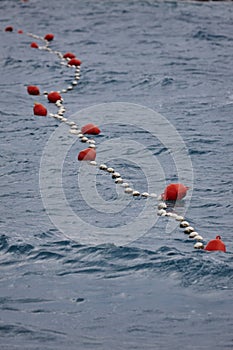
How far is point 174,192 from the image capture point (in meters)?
7.92

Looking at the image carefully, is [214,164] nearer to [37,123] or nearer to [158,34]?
[37,123]

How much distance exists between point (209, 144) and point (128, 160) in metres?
1.33

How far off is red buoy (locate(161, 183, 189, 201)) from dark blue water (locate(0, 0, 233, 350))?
0.16 meters

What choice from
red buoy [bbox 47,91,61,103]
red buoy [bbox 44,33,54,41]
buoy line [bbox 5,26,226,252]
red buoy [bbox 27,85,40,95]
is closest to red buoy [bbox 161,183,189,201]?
buoy line [bbox 5,26,226,252]

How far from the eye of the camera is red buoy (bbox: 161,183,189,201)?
7.93 meters

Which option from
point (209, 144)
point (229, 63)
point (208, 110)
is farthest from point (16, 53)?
point (209, 144)

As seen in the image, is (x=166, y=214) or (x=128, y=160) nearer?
(x=166, y=214)

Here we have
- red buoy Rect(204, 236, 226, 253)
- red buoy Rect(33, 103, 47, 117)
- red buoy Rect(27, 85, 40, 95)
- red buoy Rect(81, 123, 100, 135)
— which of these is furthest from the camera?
red buoy Rect(27, 85, 40, 95)

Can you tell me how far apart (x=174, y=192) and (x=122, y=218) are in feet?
2.35

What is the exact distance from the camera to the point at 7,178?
28.7 ft

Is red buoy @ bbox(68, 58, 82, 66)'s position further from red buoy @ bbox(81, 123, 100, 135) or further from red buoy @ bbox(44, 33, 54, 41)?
red buoy @ bbox(81, 123, 100, 135)

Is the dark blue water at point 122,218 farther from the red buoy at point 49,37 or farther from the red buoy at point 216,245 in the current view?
the red buoy at point 49,37

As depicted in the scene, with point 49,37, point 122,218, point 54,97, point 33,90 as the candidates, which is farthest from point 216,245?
point 49,37

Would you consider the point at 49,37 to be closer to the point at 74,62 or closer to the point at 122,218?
the point at 74,62
